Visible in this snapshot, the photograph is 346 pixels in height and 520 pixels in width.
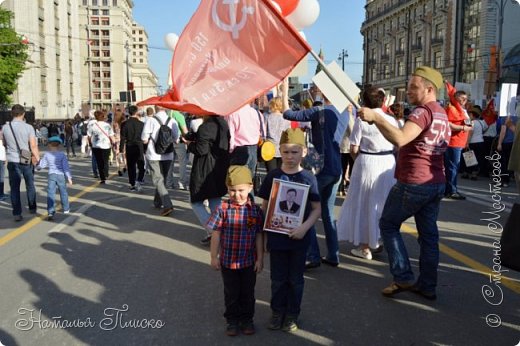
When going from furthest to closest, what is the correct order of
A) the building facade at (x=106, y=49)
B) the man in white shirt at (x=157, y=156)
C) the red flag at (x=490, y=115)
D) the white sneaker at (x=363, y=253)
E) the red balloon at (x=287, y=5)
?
1. the building facade at (x=106, y=49)
2. the red flag at (x=490, y=115)
3. the man in white shirt at (x=157, y=156)
4. the white sneaker at (x=363, y=253)
5. the red balloon at (x=287, y=5)

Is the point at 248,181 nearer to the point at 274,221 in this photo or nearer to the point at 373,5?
the point at 274,221

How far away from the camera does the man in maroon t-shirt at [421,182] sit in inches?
156

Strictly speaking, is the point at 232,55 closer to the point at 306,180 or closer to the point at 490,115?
the point at 306,180

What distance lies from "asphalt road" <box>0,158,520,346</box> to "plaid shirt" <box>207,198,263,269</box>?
59cm

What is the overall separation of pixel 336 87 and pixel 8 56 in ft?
155

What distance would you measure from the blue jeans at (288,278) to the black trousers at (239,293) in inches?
7.5

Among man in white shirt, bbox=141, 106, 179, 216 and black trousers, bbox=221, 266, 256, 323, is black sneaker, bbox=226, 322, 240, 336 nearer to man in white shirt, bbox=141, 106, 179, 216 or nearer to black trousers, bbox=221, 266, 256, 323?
black trousers, bbox=221, 266, 256, 323

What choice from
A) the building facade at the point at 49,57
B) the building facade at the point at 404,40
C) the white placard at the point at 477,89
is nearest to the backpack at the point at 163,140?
the white placard at the point at 477,89

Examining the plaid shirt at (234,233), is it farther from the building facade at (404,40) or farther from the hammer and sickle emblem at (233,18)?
the building facade at (404,40)

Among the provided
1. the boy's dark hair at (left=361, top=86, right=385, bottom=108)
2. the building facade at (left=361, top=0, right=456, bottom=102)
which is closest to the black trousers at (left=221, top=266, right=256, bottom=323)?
the boy's dark hair at (left=361, top=86, right=385, bottom=108)

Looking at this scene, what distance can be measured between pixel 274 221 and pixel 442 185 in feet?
5.21

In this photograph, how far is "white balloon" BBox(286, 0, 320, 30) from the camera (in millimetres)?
5252

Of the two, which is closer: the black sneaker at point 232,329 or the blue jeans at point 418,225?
the black sneaker at point 232,329

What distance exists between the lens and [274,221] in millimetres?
3568
